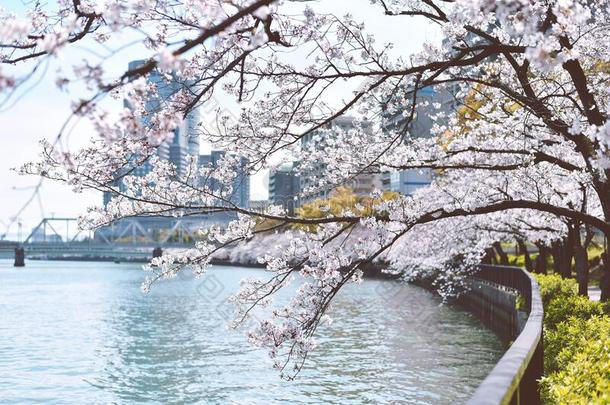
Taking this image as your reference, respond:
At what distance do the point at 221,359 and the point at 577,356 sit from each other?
15185 mm

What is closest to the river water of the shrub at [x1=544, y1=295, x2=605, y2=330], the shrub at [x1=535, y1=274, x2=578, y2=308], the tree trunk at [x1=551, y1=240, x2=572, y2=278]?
the shrub at [x1=535, y1=274, x2=578, y2=308]

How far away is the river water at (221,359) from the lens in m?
16.6

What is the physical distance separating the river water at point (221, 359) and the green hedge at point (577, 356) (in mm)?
3863

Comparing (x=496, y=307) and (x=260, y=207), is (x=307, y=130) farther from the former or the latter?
(x=496, y=307)

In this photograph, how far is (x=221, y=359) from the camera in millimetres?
21328

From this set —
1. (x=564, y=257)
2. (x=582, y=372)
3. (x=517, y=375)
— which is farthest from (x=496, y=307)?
(x=517, y=375)

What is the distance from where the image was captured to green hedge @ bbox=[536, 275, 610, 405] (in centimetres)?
541

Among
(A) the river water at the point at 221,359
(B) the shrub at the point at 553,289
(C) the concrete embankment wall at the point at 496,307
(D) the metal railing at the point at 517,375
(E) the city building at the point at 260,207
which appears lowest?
(A) the river water at the point at 221,359

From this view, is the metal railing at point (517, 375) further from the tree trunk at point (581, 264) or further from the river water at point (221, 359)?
the tree trunk at point (581, 264)

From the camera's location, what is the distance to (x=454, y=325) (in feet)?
95.4

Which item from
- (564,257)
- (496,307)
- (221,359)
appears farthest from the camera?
(496,307)

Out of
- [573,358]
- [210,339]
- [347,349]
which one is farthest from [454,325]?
[573,358]

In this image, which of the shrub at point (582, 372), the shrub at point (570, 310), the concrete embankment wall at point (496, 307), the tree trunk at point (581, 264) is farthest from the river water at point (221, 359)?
the shrub at point (582, 372)

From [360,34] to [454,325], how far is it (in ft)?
72.6
